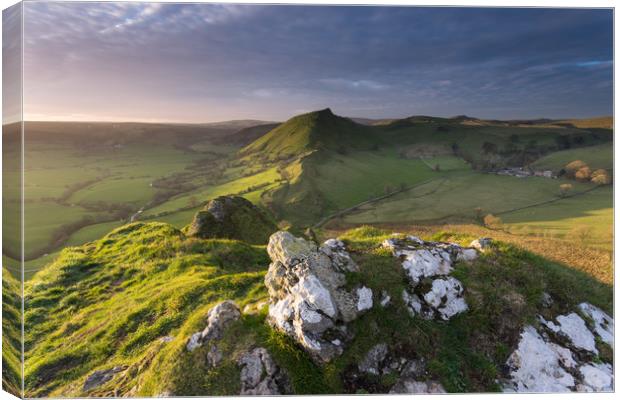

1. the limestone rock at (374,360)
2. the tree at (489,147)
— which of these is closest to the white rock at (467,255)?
the limestone rock at (374,360)

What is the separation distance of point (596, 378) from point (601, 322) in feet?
4.20

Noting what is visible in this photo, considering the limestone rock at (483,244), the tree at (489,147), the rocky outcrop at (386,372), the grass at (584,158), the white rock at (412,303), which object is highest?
the tree at (489,147)

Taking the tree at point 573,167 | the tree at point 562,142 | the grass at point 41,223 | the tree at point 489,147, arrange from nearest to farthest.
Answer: the grass at point 41,223, the tree at point 573,167, the tree at point 562,142, the tree at point 489,147

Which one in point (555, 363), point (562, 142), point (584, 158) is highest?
point (562, 142)

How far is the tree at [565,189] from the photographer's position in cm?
1121

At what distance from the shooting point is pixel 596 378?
5.56m

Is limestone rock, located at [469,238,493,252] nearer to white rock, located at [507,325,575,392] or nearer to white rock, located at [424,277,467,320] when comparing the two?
white rock, located at [424,277,467,320]

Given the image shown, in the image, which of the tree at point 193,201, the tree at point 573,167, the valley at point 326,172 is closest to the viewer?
the tree at point 573,167

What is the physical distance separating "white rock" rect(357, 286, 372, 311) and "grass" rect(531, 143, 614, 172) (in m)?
7.54

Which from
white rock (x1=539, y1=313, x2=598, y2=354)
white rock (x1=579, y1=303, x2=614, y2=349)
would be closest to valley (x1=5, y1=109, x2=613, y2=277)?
white rock (x1=579, y1=303, x2=614, y2=349)

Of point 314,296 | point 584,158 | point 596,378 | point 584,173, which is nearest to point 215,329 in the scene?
point 314,296

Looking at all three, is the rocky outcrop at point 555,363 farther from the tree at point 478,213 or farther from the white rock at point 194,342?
the tree at point 478,213

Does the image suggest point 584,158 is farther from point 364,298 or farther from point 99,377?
point 99,377

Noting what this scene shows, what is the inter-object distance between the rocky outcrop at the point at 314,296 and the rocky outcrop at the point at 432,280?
992mm
